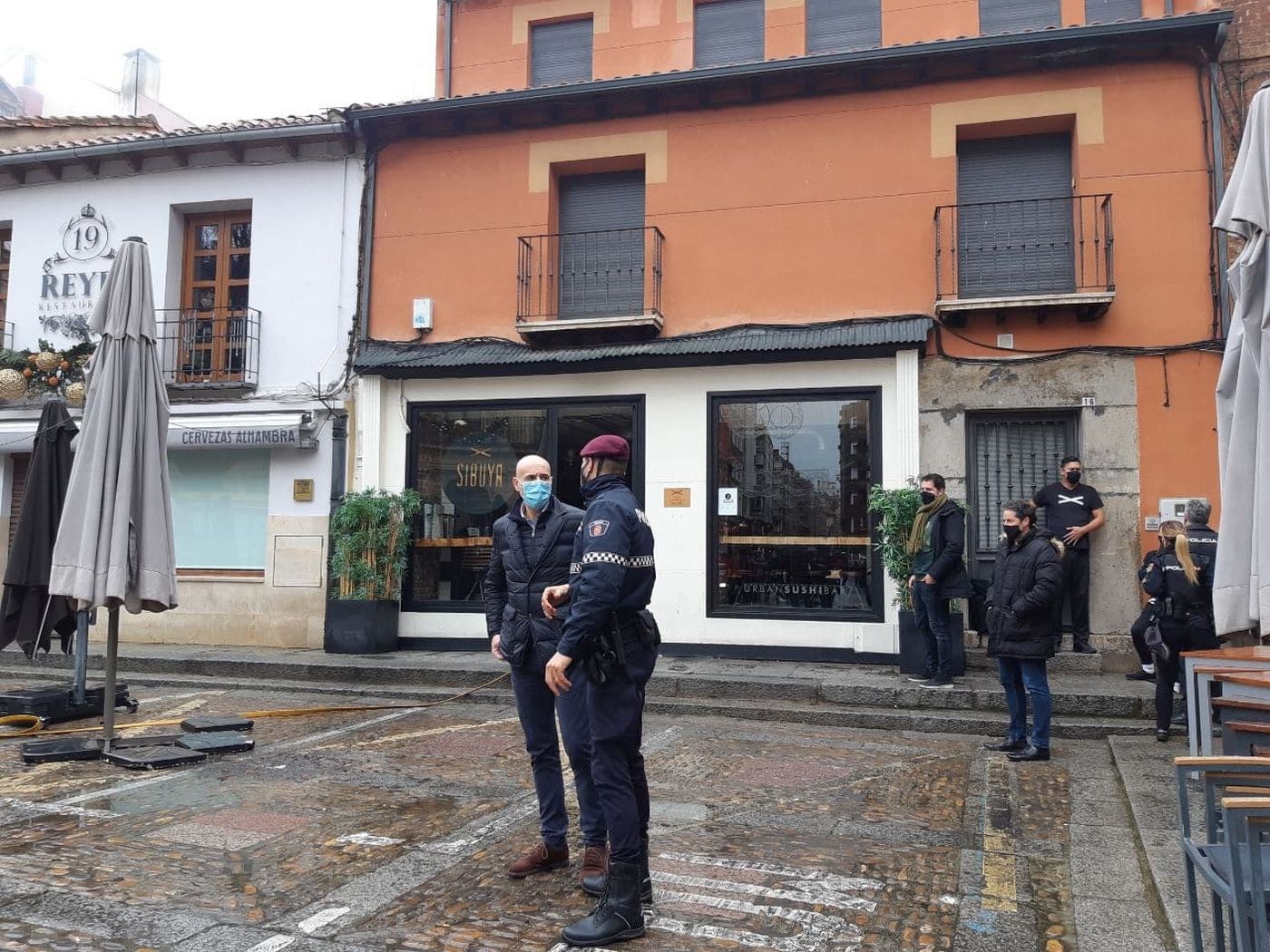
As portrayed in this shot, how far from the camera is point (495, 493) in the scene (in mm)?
11977

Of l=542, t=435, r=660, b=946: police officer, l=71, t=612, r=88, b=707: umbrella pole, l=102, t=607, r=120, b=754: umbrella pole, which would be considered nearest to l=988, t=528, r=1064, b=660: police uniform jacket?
l=542, t=435, r=660, b=946: police officer

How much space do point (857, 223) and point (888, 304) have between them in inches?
40.1

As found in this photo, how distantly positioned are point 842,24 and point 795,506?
6242 millimetres

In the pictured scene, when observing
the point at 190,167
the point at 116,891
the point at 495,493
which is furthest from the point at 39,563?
the point at 190,167

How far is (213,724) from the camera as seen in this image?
7.56 metres

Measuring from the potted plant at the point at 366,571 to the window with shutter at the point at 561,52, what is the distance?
246 inches

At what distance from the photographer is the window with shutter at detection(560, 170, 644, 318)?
38.6 feet

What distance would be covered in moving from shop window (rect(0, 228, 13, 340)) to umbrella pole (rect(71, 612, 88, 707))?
8.50 metres

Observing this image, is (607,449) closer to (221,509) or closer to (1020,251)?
(1020,251)

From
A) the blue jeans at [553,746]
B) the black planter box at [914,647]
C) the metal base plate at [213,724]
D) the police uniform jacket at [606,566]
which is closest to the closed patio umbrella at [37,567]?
the metal base plate at [213,724]

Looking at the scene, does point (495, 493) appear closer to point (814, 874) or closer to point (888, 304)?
Answer: point (888, 304)

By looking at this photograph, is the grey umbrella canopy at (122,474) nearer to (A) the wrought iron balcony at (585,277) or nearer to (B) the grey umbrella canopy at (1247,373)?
(A) the wrought iron balcony at (585,277)

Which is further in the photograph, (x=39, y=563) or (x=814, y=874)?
(x=39, y=563)

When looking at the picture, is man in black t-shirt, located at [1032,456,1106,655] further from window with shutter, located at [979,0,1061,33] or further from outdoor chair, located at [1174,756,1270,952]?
outdoor chair, located at [1174,756,1270,952]
